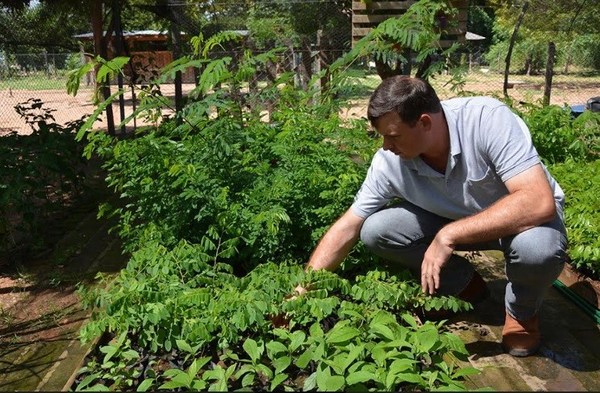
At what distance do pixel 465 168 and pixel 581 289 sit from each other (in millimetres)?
1227

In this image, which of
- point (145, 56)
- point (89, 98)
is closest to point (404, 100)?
point (145, 56)

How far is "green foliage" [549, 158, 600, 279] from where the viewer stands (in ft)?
11.0

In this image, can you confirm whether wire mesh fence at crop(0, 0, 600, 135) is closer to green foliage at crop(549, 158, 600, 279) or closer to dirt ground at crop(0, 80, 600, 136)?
dirt ground at crop(0, 80, 600, 136)

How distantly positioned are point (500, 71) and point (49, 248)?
1236 inches

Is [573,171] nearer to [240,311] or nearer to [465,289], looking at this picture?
[465,289]

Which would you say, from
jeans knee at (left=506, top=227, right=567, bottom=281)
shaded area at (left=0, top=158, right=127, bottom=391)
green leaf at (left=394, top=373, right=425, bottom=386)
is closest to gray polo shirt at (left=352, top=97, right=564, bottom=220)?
jeans knee at (left=506, top=227, right=567, bottom=281)

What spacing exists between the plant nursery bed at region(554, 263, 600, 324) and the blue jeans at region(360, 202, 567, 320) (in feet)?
2.07

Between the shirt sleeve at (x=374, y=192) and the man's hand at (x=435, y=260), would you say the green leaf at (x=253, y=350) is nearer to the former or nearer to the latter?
the man's hand at (x=435, y=260)

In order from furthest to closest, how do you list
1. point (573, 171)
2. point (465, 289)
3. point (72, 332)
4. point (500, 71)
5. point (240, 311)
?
1. point (500, 71)
2. point (573, 171)
3. point (72, 332)
4. point (465, 289)
5. point (240, 311)

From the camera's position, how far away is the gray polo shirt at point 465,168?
101 inches

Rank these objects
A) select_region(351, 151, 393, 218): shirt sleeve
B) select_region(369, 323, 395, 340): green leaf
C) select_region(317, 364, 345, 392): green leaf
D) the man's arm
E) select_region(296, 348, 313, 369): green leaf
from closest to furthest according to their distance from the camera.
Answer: select_region(317, 364, 345, 392): green leaf
select_region(296, 348, 313, 369): green leaf
select_region(369, 323, 395, 340): green leaf
the man's arm
select_region(351, 151, 393, 218): shirt sleeve

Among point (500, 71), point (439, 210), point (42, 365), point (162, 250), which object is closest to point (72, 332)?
point (42, 365)

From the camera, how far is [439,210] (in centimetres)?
292

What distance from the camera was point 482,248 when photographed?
3.07 meters
